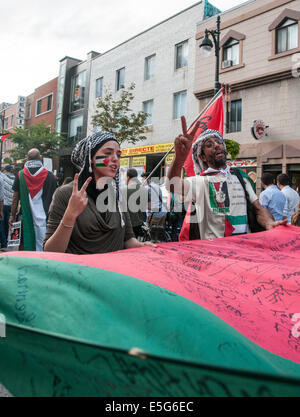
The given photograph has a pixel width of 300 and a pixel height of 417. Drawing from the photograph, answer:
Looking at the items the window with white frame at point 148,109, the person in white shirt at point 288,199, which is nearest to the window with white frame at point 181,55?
the window with white frame at point 148,109

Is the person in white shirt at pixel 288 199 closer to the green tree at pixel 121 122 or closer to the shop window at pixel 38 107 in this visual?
the green tree at pixel 121 122

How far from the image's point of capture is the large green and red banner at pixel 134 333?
832mm

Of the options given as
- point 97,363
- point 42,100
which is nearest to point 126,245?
point 97,363

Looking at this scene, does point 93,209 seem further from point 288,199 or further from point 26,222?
point 288,199

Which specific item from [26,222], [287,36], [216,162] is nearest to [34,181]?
[26,222]

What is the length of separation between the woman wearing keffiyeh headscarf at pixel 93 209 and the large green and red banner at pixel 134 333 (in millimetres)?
706

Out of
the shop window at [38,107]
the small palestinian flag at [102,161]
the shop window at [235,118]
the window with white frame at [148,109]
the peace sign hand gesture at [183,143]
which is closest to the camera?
the small palestinian flag at [102,161]

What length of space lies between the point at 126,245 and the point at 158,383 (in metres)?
1.87

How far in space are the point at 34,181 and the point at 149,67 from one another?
18.6 m

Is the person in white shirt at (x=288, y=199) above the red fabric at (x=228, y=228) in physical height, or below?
above

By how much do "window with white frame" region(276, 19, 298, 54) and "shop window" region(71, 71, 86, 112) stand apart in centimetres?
1665
